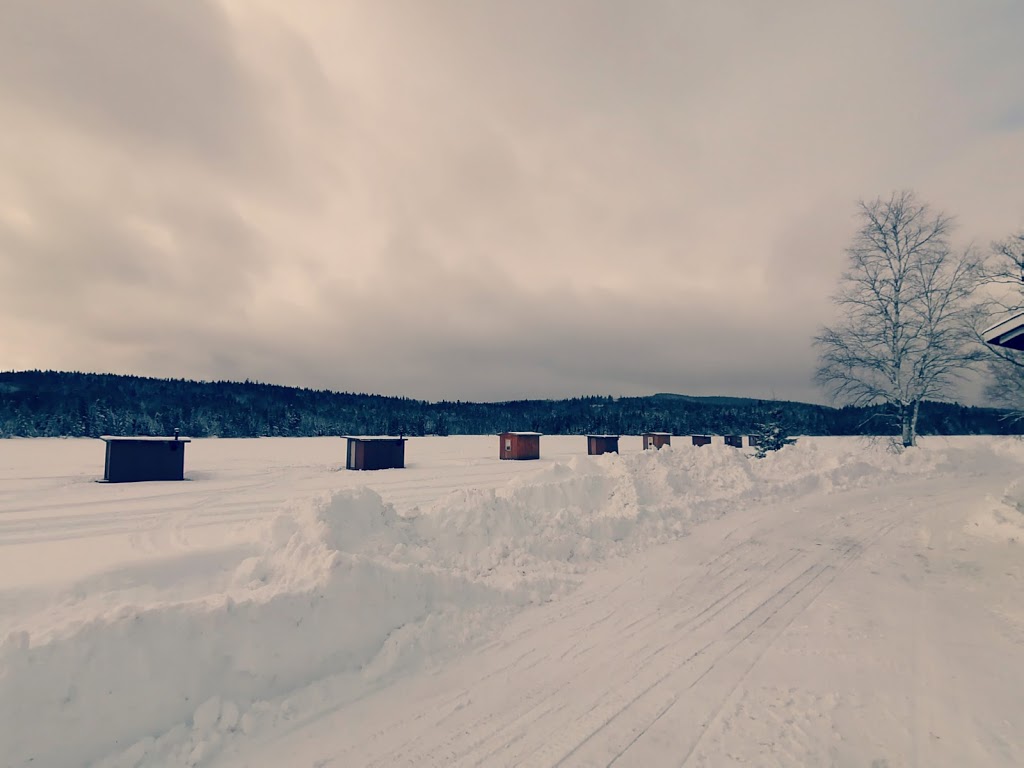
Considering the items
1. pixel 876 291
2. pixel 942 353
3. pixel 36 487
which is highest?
pixel 876 291

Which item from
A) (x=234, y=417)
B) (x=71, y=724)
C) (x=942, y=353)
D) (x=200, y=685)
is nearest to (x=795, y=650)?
(x=200, y=685)

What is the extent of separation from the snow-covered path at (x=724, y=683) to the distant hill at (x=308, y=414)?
229 feet

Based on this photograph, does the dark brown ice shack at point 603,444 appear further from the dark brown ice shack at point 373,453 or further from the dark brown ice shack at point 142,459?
the dark brown ice shack at point 142,459

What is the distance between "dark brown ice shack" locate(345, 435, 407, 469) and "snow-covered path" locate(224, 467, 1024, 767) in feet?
85.3

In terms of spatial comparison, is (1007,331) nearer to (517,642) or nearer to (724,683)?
(724,683)

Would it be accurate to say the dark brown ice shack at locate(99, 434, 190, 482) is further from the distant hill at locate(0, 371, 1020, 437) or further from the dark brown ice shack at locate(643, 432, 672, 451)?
the distant hill at locate(0, 371, 1020, 437)

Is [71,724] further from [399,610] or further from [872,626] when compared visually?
[872,626]

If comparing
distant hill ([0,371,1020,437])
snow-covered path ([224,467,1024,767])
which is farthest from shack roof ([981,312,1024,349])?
distant hill ([0,371,1020,437])

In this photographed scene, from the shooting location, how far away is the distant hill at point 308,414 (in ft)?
264

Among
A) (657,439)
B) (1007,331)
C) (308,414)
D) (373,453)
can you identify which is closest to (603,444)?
(657,439)

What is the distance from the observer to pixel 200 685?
185 inches

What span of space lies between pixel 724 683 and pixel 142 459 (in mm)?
31406

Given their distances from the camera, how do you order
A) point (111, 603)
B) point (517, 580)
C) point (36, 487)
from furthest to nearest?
point (36, 487), point (517, 580), point (111, 603)

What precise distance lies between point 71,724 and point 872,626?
8625 millimetres
